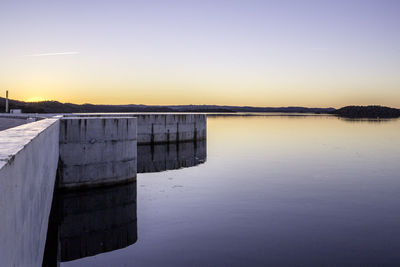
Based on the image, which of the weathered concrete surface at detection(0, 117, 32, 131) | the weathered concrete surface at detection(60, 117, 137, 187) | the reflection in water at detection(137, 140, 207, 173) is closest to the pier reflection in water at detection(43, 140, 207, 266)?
the weathered concrete surface at detection(60, 117, 137, 187)

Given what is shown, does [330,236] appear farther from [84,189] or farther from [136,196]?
[84,189]

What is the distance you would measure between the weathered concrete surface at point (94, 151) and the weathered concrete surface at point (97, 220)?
1.44 feet

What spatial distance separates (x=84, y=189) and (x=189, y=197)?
4003 mm

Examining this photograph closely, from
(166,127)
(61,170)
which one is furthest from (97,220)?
(166,127)

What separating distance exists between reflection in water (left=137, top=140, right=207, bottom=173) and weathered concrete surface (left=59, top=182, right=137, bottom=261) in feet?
24.7

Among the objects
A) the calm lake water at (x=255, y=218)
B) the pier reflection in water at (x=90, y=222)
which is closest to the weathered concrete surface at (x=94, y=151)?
the pier reflection in water at (x=90, y=222)

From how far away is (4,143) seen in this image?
13.3ft

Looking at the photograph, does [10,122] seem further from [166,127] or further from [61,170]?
[166,127]

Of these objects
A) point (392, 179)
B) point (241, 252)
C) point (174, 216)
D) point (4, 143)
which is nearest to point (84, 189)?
point (174, 216)

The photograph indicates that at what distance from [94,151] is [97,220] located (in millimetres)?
2905

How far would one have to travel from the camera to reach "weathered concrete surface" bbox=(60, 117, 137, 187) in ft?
44.4

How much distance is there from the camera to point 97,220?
12.0m

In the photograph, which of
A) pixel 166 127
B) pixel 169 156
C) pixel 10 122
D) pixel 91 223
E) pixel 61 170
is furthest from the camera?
pixel 166 127

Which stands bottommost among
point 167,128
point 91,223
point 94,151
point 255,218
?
point 91,223
